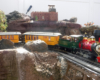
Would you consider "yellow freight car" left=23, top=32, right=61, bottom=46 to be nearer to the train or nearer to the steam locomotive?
the train

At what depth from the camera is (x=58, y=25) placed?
413 inches

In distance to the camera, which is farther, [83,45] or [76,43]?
Answer: [76,43]

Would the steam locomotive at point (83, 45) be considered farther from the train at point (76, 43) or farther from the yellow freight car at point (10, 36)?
the yellow freight car at point (10, 36)

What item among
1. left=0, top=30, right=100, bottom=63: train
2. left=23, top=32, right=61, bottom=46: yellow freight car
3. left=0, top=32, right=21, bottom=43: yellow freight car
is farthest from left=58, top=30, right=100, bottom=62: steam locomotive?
left=0, top=32, right=21, bottom=43: yellow freight car

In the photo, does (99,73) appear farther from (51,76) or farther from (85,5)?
(85,5)

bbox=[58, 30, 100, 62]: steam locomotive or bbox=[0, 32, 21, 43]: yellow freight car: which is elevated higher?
bbox=[0, 32, 21, 43]: yellow freight car

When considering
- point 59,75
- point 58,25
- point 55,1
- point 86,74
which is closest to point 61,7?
point 55,1

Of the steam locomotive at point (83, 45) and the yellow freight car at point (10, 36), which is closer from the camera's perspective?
the steam locomotive at point (83, 45)

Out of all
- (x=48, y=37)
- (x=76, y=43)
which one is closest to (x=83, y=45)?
(x=76, y=43)

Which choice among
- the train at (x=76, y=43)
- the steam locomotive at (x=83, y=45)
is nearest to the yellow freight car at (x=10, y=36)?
the train at (x=76, y=43)

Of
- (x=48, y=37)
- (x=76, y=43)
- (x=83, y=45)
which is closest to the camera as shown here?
(x=83, y=45)

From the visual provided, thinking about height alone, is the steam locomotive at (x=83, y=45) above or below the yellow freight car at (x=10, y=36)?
below

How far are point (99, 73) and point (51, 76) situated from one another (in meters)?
2.77

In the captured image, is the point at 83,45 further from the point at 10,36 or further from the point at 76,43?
the point at 10,36
